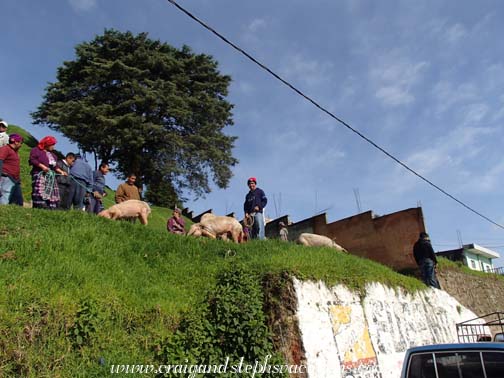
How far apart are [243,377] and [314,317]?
182 cm

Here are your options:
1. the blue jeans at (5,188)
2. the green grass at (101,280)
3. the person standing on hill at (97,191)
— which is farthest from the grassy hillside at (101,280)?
the person standing on hill at (97,191)

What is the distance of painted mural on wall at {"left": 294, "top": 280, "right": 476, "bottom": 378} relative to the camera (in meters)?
6.92

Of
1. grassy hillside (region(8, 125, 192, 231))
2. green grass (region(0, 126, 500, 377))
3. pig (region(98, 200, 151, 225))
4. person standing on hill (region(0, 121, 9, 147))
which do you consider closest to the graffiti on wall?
green grass (region(0, 126, 500, 377))

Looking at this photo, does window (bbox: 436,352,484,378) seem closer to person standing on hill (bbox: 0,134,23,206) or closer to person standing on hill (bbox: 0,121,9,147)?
person standing on hill (bbox: 0,134,23,206)

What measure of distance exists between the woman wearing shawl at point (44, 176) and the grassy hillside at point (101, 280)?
0.73m

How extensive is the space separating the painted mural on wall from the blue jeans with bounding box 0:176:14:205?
239 inches

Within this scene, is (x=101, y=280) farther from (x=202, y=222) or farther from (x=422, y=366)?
(x=422, y=366)

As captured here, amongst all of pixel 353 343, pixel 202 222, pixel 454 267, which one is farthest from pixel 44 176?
pixel 454 267

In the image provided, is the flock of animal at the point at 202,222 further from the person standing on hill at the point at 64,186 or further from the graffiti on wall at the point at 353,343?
the graffiti on wall at the point at 353,343

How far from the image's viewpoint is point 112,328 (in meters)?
5.68

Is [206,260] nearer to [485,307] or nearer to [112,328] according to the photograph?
[112,328]

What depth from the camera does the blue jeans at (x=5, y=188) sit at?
8.35 metres

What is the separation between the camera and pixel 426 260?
42.6 feet

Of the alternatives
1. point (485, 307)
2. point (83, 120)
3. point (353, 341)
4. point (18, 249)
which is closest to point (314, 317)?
point (353, 341)
